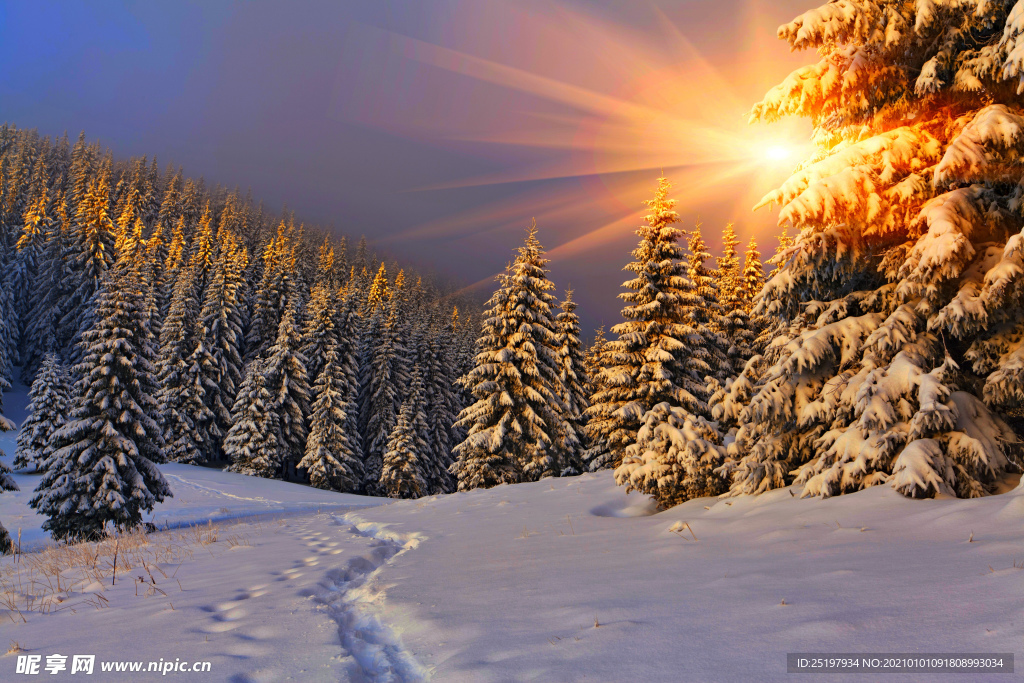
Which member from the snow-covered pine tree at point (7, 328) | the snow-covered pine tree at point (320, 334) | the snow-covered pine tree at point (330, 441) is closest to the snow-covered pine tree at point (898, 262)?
the snow-covered pine tree at point (330, 441)

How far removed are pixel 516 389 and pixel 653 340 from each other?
7.02 meters

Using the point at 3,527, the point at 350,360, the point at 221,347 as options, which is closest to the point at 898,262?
the point at 3,527

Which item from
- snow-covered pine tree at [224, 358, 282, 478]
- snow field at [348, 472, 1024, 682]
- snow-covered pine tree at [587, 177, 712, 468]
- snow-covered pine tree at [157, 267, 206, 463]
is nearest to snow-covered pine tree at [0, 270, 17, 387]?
snow-covered pine tree at [157, 267, 206, 463]

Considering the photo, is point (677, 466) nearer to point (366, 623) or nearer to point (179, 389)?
point (366, 623)

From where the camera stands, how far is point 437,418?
5103 centimetres

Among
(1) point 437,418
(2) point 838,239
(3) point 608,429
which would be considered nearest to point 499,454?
(3) point 608,429

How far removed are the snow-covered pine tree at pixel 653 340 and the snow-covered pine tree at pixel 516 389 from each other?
10.9ft

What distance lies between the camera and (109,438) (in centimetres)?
2067

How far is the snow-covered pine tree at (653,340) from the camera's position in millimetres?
21562

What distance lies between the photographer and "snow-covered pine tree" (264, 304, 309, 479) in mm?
43125

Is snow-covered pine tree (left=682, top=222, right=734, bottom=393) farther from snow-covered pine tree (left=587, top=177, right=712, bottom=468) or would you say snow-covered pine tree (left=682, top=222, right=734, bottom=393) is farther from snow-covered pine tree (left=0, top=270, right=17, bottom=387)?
snow-covered pine tree (left=0, top=270, right=17, bottom=387)

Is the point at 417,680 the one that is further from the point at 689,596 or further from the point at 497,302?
the point at 497,302

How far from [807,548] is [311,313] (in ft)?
181

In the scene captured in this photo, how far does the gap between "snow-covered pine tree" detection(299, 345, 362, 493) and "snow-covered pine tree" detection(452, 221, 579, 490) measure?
729 inches
